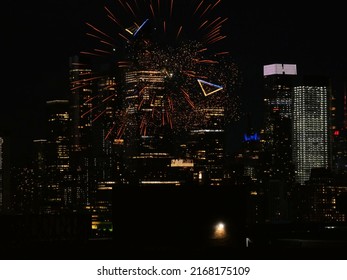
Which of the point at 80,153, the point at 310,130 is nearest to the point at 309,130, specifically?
the point at 310,130

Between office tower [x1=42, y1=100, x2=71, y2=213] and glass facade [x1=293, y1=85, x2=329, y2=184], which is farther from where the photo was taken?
glass facade [x1=293, y1=85, x2=329, y2=184]

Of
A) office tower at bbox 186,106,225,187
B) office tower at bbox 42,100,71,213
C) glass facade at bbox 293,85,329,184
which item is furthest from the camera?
glass facade at bbox 293,85,329,184

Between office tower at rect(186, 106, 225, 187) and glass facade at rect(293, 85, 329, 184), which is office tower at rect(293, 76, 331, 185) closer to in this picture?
glass facade at rect(293, 85, 329, 184)

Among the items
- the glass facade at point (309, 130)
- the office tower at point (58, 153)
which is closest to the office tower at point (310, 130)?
the glass facade at point (309, 130)

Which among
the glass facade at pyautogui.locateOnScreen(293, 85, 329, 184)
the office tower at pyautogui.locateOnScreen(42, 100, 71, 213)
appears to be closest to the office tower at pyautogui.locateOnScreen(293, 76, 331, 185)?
the glass facade at pyautogui.locateOnScreen(293, 85, 329, 184)

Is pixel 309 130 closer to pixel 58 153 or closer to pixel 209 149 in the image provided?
pixel 58 153

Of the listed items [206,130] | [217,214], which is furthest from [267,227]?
[206,130]
